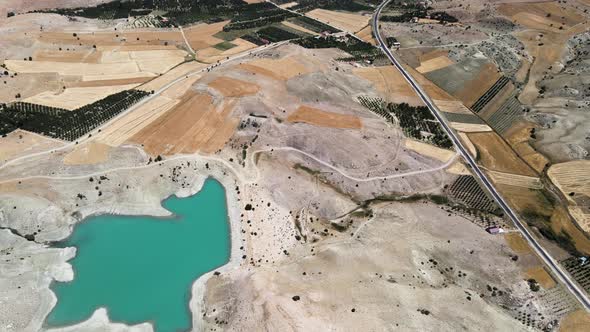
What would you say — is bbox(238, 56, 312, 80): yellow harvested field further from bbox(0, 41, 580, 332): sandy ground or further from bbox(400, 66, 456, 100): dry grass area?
bbox(400, 66, 456, 100): dry grass area

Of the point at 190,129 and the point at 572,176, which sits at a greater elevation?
the point at 190,129

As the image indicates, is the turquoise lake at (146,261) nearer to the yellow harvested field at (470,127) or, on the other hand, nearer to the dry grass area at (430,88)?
the yellow harvested field at (470,127)

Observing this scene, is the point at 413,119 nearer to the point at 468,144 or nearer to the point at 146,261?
the point at 468,144

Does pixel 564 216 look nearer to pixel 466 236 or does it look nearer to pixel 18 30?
pixel 466 236

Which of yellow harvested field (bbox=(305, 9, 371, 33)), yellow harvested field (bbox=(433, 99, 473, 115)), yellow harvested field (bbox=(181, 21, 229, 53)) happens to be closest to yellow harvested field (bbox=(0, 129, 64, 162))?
yellow harvested field (bbox=(181, 21, 229, 53))

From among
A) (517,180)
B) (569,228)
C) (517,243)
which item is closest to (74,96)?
(517,243)

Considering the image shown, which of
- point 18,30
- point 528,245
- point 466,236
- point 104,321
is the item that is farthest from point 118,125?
point 528,245
